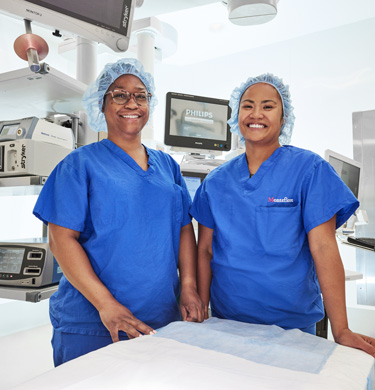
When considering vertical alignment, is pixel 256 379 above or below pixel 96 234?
below

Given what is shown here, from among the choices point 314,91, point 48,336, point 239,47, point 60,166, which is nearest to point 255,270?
point 60,166

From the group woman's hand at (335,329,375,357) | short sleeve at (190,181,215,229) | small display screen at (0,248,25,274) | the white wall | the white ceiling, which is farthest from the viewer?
the white wall

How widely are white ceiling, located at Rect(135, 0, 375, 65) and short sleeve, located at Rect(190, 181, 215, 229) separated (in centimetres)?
284

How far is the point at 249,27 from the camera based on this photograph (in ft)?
15.9

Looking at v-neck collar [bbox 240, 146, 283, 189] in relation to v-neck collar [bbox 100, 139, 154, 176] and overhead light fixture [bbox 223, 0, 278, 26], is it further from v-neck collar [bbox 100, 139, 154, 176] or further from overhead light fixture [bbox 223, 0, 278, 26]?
overhead light fixture [bbox 223, 0, 278, 26]

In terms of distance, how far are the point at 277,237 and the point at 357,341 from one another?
37 centimetres

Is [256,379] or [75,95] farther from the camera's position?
[75,95]

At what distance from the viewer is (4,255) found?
179cm

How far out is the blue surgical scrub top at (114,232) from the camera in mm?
1325

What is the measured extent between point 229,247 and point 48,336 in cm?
265

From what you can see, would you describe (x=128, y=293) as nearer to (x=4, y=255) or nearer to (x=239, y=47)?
(x=4, y=255)

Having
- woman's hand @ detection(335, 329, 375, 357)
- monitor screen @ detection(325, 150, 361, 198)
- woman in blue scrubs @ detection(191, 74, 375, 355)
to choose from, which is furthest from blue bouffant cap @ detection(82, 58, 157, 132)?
monitor screen @ detection(325, 150, 361, 198)

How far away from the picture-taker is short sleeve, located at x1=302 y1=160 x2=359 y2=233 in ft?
4.05

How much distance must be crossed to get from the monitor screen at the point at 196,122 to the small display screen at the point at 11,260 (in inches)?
48.2
